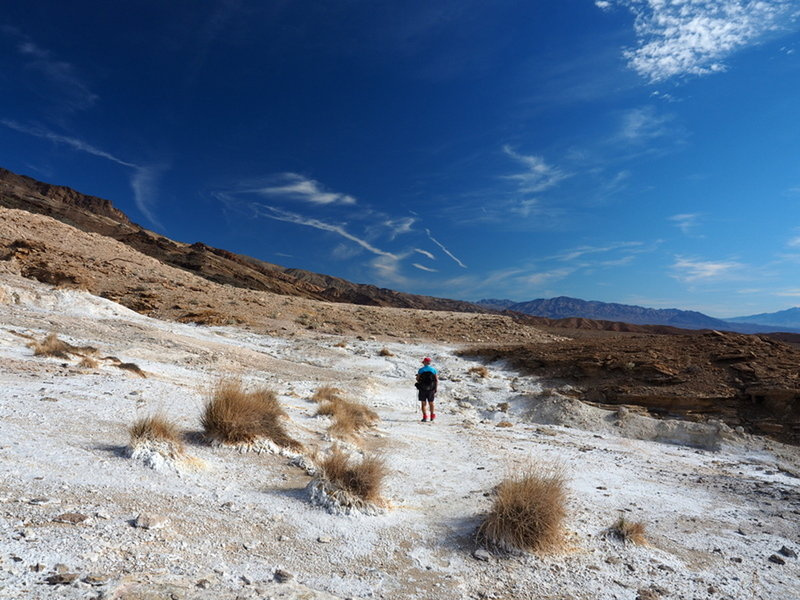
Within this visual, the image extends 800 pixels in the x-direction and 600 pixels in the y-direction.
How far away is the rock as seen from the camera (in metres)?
3.48

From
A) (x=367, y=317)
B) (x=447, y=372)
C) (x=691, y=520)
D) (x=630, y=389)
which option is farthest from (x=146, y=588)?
(x=367, y=317)

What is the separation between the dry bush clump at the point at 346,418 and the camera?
7964mm

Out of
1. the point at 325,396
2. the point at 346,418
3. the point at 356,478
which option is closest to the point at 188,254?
the point at 325,396

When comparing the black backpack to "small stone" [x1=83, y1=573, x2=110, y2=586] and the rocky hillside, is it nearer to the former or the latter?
"small stone" [x1=83, y1=573, x2=110, y2=586]

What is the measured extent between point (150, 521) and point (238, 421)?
7.68 ft

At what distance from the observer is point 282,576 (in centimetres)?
324

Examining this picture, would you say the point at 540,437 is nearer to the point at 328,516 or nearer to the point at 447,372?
the point at 328,516

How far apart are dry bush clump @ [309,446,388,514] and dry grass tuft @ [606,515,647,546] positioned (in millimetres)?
2333

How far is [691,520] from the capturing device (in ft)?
18.1

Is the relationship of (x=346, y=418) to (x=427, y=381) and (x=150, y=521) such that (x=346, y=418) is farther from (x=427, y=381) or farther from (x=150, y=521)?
(x=150, y=521)

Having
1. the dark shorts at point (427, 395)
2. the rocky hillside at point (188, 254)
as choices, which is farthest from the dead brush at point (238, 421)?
the rocky hillside at point (188, 254)

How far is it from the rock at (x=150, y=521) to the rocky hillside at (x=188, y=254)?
53.0 metres

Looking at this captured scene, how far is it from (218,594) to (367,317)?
32378mm

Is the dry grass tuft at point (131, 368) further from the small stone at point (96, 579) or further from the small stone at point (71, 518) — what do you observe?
the small stone at point (96, 579)
